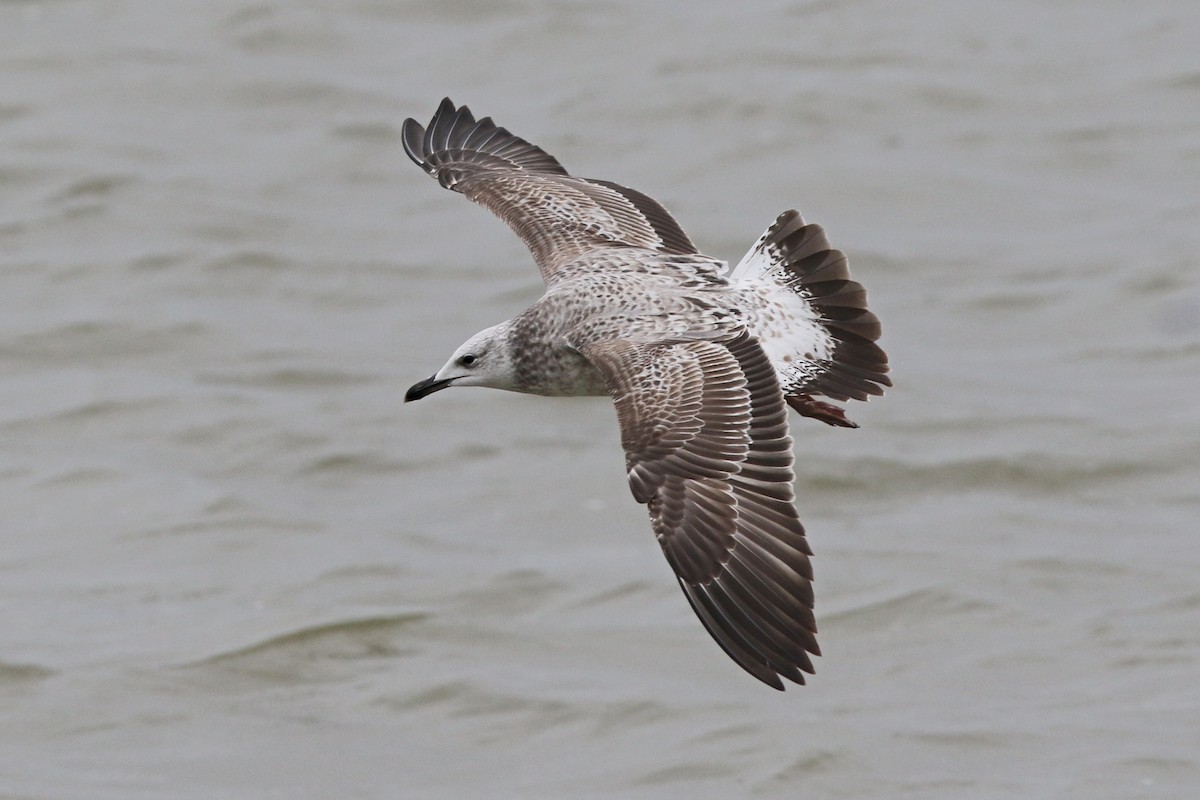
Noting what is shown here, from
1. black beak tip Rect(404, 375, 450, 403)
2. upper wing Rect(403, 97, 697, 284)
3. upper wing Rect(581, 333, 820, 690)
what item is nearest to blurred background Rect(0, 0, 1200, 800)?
upper wing Rect(403, 97, 697, 284)

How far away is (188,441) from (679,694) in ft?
14.3

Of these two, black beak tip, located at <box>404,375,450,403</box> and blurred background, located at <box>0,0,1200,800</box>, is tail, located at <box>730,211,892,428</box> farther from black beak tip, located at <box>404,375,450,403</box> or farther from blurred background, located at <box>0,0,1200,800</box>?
blurred background, located at <box>0,0,1200,800</box>

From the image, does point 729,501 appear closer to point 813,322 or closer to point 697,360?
point 697,360

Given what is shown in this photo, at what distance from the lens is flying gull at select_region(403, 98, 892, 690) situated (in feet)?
21.2

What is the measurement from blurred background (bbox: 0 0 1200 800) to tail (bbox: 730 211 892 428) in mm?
3430

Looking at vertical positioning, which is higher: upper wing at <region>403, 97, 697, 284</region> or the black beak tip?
upper wing at <region>403, 97, 697, 284</region>

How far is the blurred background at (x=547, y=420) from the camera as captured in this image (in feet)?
35.6

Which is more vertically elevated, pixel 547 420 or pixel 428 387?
pixel 428 387

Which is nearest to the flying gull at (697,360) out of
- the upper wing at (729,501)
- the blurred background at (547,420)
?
the upper wing at (729,501)

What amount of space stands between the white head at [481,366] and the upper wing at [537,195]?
56 cm

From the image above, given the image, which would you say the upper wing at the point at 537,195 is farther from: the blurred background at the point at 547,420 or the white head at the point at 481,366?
the blurred background at the point at 547,420

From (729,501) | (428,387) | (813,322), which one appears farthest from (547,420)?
(729,501)

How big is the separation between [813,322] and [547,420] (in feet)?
22.4

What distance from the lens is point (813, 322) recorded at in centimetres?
751
